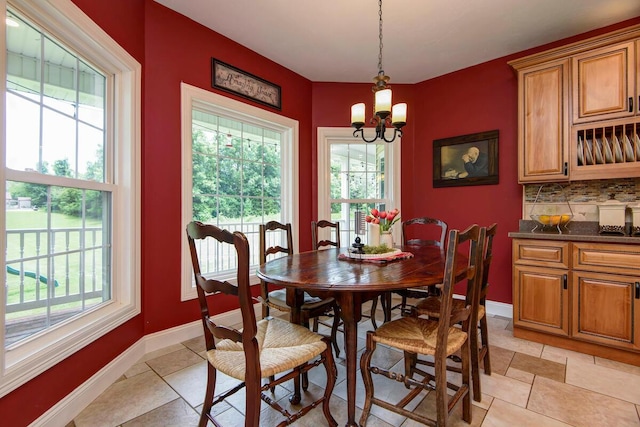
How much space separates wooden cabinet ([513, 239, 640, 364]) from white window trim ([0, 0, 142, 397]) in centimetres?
319

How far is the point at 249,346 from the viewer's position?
120cm

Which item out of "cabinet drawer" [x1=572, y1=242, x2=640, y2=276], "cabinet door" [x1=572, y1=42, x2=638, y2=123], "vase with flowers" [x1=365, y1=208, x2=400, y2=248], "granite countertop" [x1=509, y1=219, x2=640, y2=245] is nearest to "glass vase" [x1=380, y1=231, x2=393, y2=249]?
"vase with flowers" [x1=365, y1=208, x2=400, y2=248]

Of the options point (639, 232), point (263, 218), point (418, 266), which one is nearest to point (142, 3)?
point (263, 218)

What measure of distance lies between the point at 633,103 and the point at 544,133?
0.58 metres

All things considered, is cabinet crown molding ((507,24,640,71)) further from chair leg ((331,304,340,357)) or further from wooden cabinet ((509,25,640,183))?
chair leg ((331,304,340,357))

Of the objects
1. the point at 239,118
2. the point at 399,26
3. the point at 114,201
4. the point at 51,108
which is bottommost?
the point at 114,201

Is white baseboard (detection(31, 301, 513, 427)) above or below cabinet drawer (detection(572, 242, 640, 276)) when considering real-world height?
below

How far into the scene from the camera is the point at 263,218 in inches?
137

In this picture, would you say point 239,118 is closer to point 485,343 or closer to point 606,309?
point 485,343

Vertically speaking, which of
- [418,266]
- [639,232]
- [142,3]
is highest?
[142,3]

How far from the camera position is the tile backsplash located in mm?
2652

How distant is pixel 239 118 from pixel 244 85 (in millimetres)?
336

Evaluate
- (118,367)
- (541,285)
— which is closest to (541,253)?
(541,285)

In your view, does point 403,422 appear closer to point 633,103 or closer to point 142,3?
point 633,103
